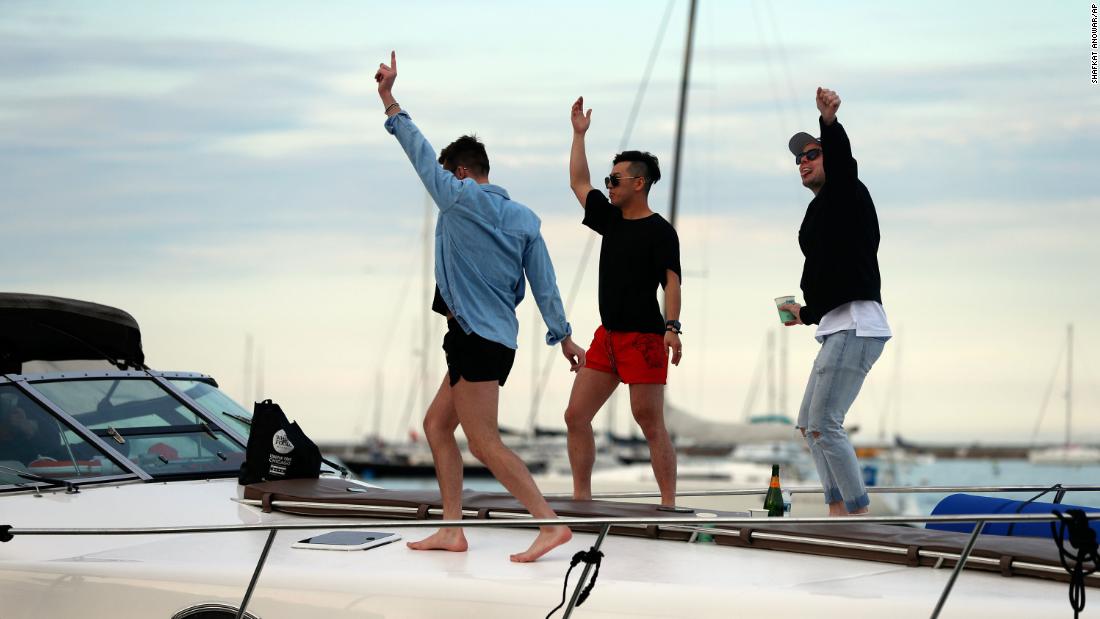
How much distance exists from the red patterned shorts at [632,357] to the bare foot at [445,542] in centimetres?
153

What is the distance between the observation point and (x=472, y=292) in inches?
188

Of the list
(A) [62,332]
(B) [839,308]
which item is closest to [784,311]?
(B) [839,308]

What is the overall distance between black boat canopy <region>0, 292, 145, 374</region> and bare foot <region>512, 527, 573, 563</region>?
3.15 meters

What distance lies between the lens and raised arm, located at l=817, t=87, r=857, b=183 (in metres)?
5.30

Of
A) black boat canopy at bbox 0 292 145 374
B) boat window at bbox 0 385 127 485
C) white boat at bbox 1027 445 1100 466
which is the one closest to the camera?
boat window at bbox 0 385 127 485

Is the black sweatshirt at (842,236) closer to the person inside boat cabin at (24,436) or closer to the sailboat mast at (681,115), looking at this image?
the person inside boat cabin at (24,436)

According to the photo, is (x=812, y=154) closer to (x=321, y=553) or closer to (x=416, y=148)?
(x=416, y=148)

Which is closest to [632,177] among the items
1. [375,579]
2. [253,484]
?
[253,484]

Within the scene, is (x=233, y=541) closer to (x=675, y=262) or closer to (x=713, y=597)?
(x=713, y=597)

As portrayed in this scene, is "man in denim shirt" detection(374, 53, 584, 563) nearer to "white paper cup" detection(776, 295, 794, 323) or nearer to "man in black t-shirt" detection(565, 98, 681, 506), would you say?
"man in black t-shirt" detection(565, 98, 681, 506)

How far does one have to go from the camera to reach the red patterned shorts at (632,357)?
19.5 ft

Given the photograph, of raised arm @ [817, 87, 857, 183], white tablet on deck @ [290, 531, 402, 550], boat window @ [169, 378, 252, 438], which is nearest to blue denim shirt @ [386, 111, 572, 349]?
white tablet on deck @ [290, 531, 402, 550]

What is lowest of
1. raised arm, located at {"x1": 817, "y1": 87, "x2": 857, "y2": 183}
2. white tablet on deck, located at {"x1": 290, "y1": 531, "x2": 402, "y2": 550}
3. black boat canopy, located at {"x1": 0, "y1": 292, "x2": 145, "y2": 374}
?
white tablet on deck, located at {"x1": 290, "y1": 531, "x2": 402, "y2": 550}

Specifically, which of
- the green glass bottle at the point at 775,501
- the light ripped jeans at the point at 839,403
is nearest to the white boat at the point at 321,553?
the green glass bottle at the point at 775,501
